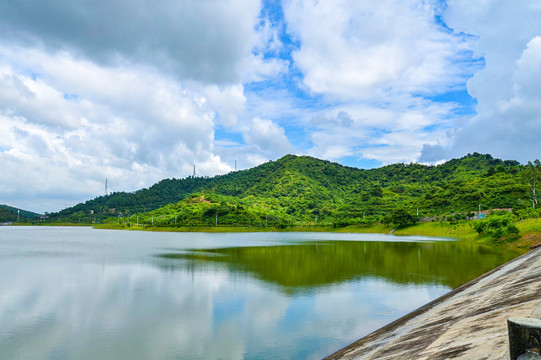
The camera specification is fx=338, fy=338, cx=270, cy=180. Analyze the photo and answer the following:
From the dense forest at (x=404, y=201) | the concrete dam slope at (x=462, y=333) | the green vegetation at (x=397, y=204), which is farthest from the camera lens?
the dense forest at (x=404, y=201)

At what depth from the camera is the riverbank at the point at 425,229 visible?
4360 cm

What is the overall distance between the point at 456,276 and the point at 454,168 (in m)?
183

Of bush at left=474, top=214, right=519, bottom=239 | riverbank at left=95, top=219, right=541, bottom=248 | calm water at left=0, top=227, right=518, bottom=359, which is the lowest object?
calm water at left=0, top=227, right=518, bottom=359

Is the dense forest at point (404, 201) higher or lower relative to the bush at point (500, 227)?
higher

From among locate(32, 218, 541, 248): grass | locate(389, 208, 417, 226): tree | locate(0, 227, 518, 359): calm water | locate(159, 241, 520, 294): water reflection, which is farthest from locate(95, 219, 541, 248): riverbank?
locate(0, 227, 518, 359): calm water

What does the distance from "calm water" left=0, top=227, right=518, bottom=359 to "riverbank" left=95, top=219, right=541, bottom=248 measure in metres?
18.2

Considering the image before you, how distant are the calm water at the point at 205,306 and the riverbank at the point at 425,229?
18.2m

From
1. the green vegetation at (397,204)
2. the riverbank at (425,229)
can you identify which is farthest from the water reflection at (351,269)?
the green vegetation at (397,204)

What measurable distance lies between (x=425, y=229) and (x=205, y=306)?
80.6 m

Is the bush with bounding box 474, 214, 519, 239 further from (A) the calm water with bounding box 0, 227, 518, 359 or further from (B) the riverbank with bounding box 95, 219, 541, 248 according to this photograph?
(A) the calm water with bounding box 0, 227, 518, 359

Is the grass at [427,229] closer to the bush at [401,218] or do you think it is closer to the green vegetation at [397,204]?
the bush at [401,218]

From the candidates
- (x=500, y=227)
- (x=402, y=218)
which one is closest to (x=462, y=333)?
(x=500, y=227)

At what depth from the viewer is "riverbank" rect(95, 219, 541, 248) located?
43600 millimetres

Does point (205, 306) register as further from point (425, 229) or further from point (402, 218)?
point (402, 218)
